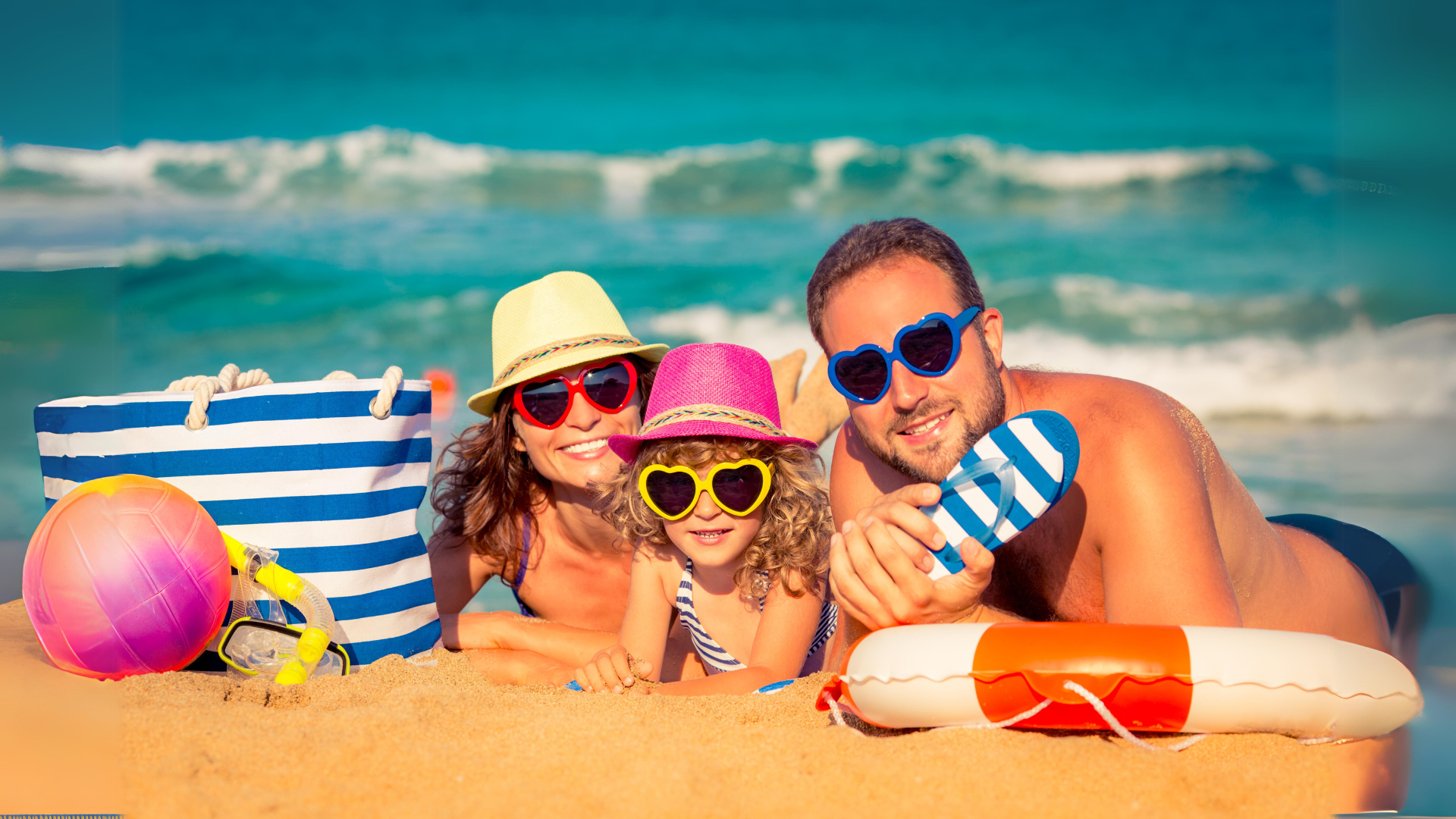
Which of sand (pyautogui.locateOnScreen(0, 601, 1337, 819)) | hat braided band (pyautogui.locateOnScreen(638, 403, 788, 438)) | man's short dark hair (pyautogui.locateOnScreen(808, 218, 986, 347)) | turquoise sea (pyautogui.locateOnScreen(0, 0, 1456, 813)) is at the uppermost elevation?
turquoise sea (pyautogui.locateOnScreen(0, 0, 1456, 813))

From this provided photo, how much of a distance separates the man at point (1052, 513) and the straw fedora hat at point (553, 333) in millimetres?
1107

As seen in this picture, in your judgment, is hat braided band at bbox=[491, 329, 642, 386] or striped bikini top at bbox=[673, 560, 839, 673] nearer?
striped bikini top at bbox=[673, 560, 839, 673]

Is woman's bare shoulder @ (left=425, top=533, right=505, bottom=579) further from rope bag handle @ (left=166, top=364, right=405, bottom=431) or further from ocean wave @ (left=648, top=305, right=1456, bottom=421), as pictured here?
ocean wave @ (left=648, top=305, right=1456, bottom=421)

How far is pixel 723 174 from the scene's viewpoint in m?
15.3

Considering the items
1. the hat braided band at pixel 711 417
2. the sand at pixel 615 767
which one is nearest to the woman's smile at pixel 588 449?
the hat braided band at pixel 711 417

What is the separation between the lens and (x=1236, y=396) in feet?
35.8

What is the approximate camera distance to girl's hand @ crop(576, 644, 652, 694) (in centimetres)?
329

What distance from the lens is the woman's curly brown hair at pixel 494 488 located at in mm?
4410

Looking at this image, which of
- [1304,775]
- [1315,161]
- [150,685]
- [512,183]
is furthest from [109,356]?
[1315,161]

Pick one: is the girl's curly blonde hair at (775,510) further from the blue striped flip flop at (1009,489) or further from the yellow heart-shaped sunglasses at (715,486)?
the blue striped flip flop at (1009,489)

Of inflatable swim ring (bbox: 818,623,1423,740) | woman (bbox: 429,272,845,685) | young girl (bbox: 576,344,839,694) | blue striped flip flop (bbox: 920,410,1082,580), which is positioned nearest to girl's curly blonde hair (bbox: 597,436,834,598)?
young girl (bbox: 576,344,839,694)

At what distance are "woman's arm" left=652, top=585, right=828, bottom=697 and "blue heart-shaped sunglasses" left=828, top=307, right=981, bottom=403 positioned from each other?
921 mm

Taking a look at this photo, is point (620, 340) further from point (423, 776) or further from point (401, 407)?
point (423, 776)

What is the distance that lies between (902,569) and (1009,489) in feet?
1.17
